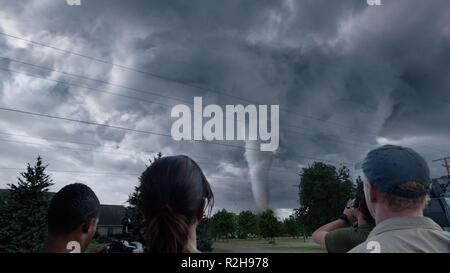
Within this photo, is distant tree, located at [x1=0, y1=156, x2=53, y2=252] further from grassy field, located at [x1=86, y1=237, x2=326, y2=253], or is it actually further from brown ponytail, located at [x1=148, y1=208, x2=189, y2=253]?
brown ponytail, located at [x1=148, y1=208, x2=189, y2=253]

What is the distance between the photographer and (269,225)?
95.4 metres

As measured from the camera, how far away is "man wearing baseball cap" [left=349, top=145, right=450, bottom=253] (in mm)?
2031

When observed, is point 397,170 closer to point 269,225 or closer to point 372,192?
point 372,192

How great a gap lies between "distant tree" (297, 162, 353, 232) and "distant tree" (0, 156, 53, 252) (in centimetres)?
3945

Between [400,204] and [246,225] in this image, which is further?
[246,225]

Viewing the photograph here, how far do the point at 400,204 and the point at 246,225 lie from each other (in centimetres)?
11819

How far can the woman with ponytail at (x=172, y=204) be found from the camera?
1.99 m

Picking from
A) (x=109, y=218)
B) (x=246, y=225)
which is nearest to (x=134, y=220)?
(x=109, y=218)

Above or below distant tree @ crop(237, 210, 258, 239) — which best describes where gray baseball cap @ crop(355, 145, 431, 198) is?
above

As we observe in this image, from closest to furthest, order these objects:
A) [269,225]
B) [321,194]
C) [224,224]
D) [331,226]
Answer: [331,226], [321,194], [269,225], [224,224]

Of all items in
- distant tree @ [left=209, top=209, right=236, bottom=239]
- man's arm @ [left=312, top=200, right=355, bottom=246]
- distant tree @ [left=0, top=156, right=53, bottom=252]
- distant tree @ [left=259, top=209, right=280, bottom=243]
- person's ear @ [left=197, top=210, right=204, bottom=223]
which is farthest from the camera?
distant tree @ [left=209, top=209, right=236, bottom=239]

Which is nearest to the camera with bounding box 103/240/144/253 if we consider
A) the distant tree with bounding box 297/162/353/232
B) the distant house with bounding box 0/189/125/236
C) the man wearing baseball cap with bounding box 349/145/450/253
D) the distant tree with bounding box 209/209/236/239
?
the man wearing baseball cap with bounding box 349/145/450/253

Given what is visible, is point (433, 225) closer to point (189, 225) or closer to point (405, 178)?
point (405, 178)
